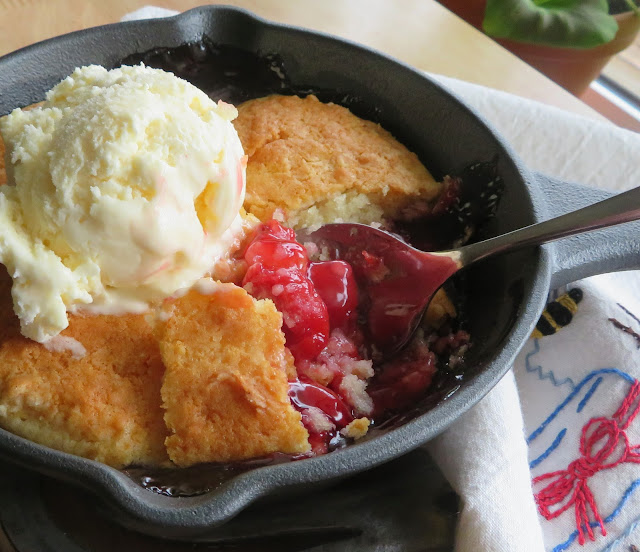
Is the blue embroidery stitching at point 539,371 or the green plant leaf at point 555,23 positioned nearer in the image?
the blue embroidery stitching at point 539,371

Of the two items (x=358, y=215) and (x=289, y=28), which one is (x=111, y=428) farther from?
(x=289, y=28)

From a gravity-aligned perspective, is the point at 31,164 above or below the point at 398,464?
above

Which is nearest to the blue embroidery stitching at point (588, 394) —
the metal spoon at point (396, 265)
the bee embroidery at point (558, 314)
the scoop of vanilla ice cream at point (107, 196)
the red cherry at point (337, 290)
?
the bee embroidery at point (558, 314)

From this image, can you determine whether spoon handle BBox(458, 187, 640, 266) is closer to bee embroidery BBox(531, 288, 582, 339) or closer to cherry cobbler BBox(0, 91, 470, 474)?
cherry cobbler BBox(0, 91, 470, 474)

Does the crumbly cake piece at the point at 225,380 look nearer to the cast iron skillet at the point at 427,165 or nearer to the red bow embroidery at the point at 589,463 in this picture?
the cast iron skillet at the point at 427,165

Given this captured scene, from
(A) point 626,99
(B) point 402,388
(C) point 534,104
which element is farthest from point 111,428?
(A) point 626,99

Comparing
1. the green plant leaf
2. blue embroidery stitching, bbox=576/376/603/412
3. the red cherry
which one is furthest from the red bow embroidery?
the green plant leaf
